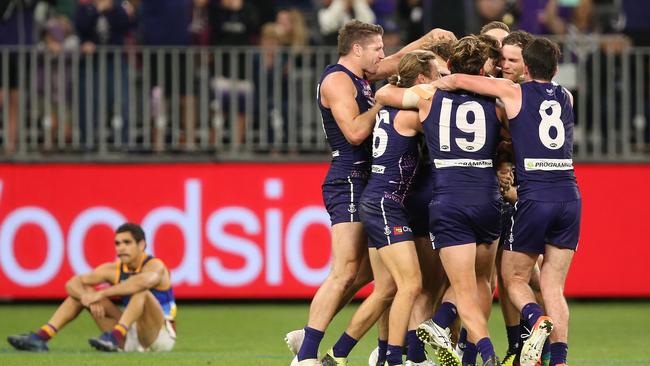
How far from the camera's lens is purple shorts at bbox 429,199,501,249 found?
10.4 metres

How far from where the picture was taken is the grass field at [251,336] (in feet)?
41.0

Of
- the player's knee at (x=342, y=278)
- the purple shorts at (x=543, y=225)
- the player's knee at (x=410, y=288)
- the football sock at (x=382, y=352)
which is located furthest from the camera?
the football sock at (x=382, y=352)

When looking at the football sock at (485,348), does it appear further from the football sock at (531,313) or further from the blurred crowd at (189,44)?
the blurred crowd at (189,44)

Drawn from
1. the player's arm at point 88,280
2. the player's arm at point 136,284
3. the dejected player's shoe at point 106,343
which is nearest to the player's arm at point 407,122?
the player's arm at point 136,284

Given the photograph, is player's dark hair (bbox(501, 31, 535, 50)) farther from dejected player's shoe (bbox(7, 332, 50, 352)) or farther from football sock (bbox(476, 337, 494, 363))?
dejected player's shoe (bbox(7, 332, 50, 352))

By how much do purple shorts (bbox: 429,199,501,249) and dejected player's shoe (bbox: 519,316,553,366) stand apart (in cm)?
84

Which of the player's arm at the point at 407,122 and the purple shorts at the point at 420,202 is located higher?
the player's arm at the point at 407,122

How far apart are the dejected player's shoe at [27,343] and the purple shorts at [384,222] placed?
13.3 ft

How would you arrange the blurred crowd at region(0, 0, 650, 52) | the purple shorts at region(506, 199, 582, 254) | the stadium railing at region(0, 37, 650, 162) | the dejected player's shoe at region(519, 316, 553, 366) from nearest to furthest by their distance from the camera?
the dejected player's shoe at region(519, 316, 553, 366) < the purple shorts at region(506, 199, 582, 254) < the stadium railing at region(0, 37, 650, 162) < the blurred crowd at region(0, 0, 650, 52)

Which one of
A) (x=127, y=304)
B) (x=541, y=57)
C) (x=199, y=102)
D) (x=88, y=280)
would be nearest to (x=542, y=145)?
(x=541, y=57)

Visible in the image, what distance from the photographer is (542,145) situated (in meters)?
10.4

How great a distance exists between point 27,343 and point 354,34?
4.53 m

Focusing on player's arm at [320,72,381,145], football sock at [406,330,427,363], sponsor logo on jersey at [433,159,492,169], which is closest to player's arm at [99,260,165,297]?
player's arm at [320,72,381,145]

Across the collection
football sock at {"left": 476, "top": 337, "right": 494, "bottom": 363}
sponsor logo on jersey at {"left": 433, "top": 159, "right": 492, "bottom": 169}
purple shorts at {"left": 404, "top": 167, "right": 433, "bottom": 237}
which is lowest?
football sock at {"left": 476, "top": 337, "right": 494, "bottom": 363}
